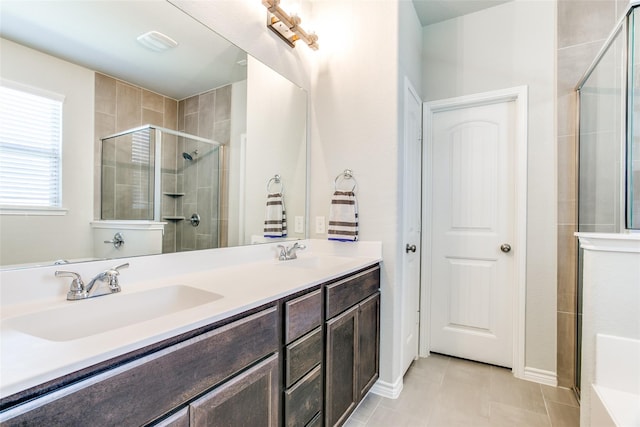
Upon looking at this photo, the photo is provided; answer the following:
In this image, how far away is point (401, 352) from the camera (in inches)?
79.2

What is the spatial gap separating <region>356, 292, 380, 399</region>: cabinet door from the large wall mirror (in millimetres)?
746

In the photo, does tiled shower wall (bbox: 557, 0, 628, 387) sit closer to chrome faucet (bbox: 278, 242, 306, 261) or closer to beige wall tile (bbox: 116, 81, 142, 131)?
chrome faucet (bbox: 278, 242, 306, 261)

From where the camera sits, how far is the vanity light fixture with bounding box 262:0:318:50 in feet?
5.57

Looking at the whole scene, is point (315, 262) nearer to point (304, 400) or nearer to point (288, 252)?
point (288, 252)

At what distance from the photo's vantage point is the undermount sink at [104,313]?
0.82 meters

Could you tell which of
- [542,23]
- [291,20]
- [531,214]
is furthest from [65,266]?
[542,23]

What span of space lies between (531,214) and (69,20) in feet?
8.72

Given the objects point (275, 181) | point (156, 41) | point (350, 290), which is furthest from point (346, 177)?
point (156, 41)

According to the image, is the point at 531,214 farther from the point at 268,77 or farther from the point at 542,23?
the point at 268,77

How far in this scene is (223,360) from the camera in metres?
0.87

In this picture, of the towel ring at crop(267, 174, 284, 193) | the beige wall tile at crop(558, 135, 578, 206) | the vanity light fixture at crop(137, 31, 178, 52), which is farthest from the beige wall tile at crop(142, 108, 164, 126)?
the beige wall tile at crop(558, 135, 578, 206)

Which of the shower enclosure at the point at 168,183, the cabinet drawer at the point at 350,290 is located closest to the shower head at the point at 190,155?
the shower enclosure at the point at 168,183

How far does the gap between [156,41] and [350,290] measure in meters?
1.40

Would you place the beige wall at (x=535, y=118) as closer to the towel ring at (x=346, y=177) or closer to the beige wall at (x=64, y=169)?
the towel ring at (x=346, y=177)
